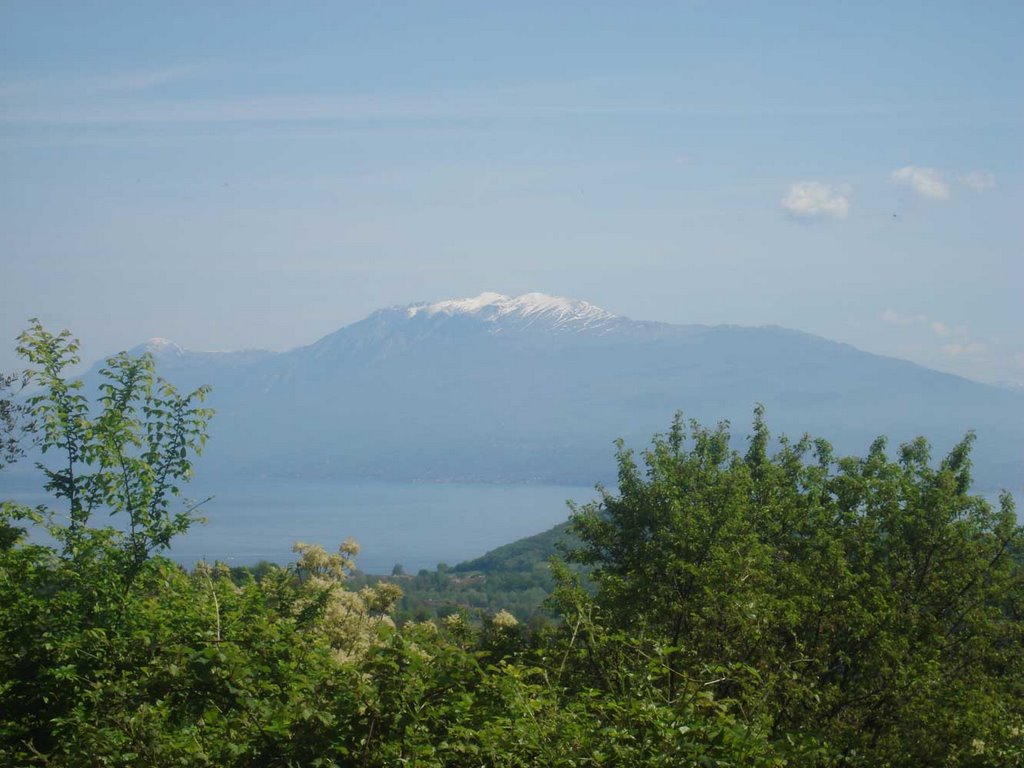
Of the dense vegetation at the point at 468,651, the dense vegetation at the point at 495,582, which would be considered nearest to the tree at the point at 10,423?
the dense vegetation at the point at 468,651

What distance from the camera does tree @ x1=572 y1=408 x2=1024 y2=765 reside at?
8.36m

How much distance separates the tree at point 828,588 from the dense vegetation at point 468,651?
0.04 metres

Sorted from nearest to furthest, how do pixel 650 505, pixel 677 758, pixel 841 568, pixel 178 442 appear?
pixel 677 758
pixel 178 442
pixel 841 568
pixel 650 505

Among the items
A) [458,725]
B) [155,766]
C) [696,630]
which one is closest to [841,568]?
[696,630]

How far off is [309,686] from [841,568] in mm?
7105

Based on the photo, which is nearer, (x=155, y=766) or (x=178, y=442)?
(x=155, y=766)

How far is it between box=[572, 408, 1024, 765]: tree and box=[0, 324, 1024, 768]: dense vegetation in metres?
0.04

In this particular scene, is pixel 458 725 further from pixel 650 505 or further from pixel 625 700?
pixel 650 505

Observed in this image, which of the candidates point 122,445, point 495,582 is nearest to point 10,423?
point 122,445

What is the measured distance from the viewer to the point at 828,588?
399 inches

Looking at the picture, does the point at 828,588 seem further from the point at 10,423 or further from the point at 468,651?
the point at 10,423

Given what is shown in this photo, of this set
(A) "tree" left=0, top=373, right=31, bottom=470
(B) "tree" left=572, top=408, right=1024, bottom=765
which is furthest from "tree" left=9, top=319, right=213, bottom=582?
(A) "tree" left=0, top=373, right=31, bottom=470

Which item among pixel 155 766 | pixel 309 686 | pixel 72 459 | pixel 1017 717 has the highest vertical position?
pixel 72 459

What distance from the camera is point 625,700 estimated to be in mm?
5215
